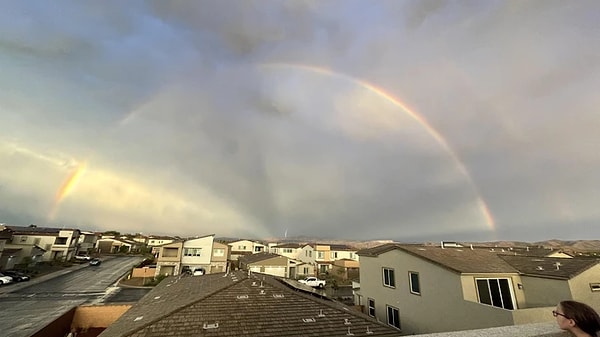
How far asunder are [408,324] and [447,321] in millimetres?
3736

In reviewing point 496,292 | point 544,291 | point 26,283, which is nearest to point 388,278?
point 496,292

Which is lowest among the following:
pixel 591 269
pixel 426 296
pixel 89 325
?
pixel 89 325

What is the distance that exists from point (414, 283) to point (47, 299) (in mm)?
39604

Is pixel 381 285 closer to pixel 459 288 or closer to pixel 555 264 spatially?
pixel 459 288

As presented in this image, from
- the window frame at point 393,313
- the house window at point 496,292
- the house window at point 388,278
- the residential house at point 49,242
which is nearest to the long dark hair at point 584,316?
the house window at point 496,292

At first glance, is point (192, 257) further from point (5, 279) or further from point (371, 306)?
Answer: point (371, 306)

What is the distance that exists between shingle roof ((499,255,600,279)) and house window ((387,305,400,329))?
8.88m

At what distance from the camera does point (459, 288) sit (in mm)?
15828

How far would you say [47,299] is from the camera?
102 ft

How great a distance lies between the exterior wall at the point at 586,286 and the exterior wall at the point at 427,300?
21.5 ft

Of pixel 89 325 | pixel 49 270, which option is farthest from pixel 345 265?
pixel 49 270

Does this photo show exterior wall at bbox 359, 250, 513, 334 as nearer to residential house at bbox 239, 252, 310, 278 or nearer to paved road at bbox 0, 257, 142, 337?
paved road at bbox 0, 257, 142, 337

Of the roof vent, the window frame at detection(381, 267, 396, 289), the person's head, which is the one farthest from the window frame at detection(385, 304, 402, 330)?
the person's head

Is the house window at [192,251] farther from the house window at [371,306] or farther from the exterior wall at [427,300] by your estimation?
the house window at [371,306]
